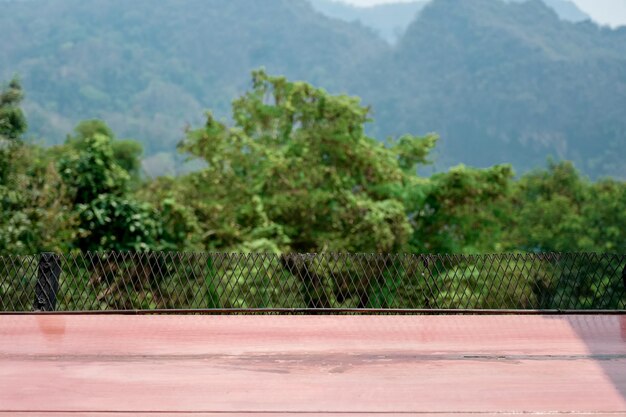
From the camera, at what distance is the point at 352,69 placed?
114 metres

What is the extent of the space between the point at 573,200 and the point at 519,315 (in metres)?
Result: 26.3

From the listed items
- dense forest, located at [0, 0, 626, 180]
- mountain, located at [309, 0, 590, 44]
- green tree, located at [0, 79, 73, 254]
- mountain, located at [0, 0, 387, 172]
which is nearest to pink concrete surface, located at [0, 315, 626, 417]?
green tree, located at [0, 79, 73, 254]

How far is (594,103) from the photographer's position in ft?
302

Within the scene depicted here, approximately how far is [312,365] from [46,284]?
1.95m

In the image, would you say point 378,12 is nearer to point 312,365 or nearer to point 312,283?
point 312,283

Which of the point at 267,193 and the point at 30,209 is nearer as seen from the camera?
the point at 30,209

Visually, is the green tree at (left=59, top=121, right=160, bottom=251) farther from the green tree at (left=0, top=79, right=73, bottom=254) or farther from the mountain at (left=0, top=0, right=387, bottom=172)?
the mountain at (left=0, top=0, right=387, bottom=172)

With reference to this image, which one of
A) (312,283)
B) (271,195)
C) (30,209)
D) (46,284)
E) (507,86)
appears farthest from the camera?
(507,86)

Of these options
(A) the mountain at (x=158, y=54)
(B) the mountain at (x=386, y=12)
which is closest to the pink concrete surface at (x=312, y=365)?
(A) the mountain at (x=158, y=54)

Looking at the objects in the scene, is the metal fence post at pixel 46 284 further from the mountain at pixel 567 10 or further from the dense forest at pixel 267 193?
the mountain at pixel 567 10

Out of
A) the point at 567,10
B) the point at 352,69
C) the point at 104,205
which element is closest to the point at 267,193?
the point at 104,205

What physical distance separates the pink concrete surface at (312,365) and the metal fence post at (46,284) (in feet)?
0.71

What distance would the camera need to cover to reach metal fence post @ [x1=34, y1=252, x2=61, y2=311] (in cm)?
415

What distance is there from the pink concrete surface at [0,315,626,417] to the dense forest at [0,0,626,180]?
261 ft
